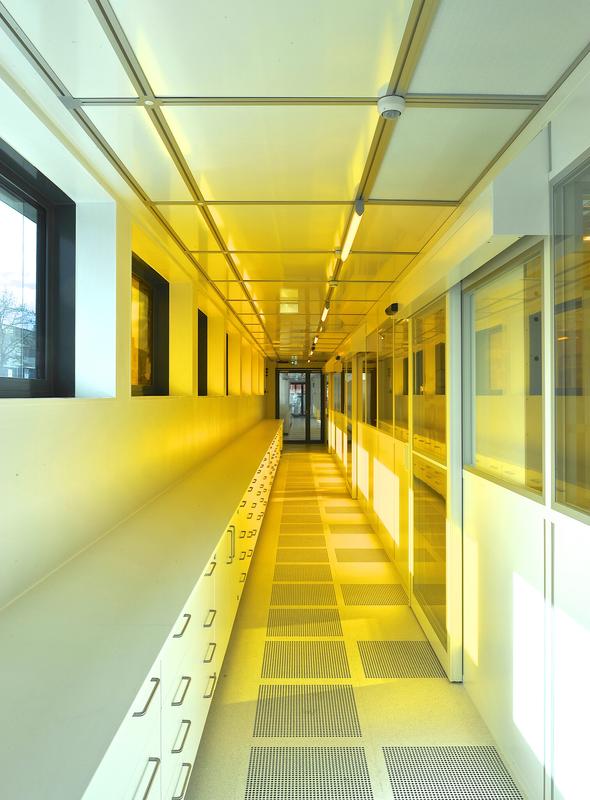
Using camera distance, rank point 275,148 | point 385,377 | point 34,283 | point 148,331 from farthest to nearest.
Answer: point 385,377 < point 148,331 < point 34,283 < point 275,148

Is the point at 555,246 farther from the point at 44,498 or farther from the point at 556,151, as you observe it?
the point at 44,498

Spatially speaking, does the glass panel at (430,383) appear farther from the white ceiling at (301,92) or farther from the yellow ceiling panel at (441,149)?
the yellow ceiling panel at (441,149)

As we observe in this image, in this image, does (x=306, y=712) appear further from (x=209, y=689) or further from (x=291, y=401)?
(x=291, y=401)

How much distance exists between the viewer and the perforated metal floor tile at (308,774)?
1809mm

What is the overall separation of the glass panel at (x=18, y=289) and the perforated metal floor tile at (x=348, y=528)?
3968 millimetres

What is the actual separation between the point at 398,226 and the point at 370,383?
330cm

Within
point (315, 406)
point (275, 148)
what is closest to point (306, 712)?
point (275, 148)

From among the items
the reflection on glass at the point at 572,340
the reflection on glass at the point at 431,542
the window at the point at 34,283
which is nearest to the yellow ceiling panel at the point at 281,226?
the window at the point at 34,283

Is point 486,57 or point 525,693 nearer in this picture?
point 486,57

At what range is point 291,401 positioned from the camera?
632 inches

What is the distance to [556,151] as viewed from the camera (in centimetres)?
157

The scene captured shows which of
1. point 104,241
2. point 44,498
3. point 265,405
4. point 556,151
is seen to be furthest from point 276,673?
point 265,405

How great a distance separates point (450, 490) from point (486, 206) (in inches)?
61.2

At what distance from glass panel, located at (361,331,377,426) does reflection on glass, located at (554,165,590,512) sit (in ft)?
12.0
